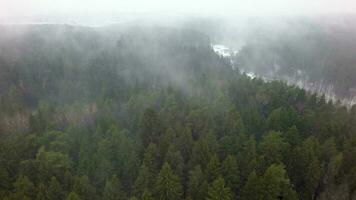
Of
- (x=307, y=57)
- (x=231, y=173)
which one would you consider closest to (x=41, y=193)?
(x=231, y=173)

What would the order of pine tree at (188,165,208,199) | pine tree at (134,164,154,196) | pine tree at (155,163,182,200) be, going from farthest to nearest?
pine tree at (134,164,154,196) → pine tree at (188,165,208,199) → pine tree at (155,163,182,200)

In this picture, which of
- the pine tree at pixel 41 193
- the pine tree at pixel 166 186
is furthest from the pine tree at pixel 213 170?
the pine tree at pixel 41 193

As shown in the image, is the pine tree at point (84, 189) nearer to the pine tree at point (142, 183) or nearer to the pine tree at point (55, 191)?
the pine tree at point (55, 191)

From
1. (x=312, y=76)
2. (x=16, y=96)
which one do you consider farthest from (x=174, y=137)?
(x=312, y=76)

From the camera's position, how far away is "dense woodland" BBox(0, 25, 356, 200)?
137 ft

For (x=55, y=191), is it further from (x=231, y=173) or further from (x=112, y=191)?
(x=231, y=173)

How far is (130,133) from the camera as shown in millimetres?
61188

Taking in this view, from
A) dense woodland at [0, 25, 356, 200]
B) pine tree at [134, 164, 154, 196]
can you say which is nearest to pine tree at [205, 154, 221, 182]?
dense woodland at [0, 25, 356, 200]

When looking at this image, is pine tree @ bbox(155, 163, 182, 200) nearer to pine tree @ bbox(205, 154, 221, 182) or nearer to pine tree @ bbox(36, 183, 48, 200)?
pine tree @ bbox(205, 154, 221, 182)

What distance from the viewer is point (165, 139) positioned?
51656 mm

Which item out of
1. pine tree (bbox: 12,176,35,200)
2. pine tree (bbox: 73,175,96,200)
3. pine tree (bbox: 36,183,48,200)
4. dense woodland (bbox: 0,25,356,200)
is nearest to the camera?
pine tree (bbox: 36,183,48,200)

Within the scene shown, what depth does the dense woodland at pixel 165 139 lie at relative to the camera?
137 ft

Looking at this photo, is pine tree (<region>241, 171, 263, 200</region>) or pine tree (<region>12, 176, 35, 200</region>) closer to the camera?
pine tree (<region>241, 171, 263, 200</region>)

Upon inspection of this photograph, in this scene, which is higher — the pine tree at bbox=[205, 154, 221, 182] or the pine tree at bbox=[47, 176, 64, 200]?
the pine tree at bbox=[205, 154, 221, 182]
